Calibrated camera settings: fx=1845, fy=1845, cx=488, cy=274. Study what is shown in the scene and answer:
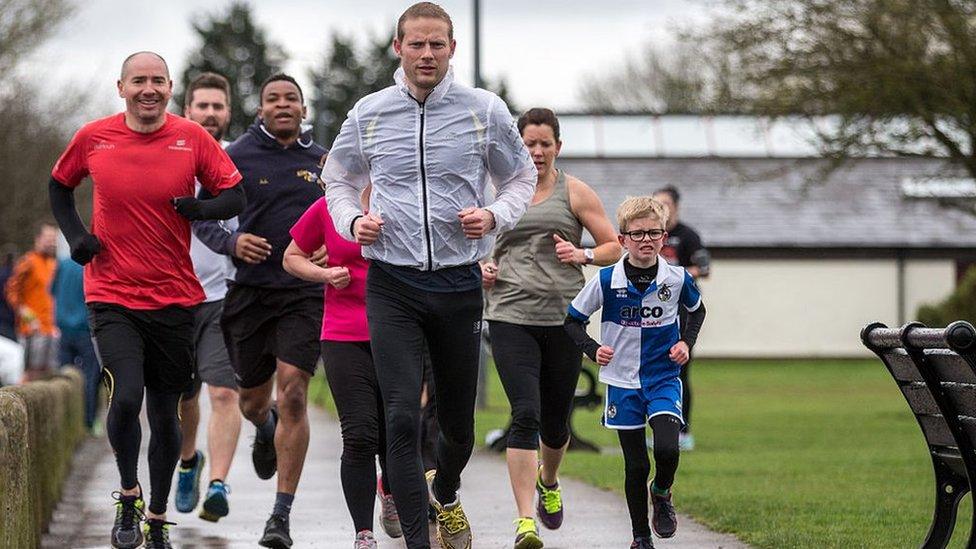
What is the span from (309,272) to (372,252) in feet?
3.39

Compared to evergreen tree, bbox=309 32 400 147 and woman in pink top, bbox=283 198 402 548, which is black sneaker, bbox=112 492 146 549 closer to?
woman in pink top, bbox=283 198 402 548

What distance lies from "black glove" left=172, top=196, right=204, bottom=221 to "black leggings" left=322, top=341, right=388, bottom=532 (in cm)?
93

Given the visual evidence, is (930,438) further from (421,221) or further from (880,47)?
(880,47)

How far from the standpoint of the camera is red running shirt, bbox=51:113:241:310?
27.8 feet

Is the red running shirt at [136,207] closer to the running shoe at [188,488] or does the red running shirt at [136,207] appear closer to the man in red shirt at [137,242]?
the man in red shirt at [137,242]

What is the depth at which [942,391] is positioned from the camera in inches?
277

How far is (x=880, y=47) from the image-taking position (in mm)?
22766

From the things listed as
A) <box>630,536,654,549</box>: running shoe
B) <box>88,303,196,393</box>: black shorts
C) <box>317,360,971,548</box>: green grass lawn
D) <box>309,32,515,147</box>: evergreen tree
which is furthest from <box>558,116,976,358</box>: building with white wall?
<box>630,536,654,549</box>: running shoe

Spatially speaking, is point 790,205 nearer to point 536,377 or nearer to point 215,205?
point 536,377

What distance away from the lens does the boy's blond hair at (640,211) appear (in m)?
8.20

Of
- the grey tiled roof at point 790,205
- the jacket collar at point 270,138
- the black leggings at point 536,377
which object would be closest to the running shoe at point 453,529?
the black leggings at point 536,377

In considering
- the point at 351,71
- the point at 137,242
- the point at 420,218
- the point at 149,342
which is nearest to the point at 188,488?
the point at 149,342

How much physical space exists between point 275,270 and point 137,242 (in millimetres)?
1199

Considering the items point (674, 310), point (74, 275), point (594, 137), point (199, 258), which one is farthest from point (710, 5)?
point (594, 137)
